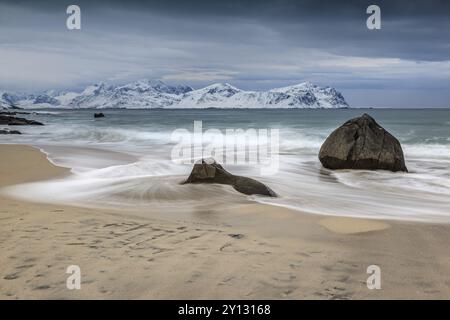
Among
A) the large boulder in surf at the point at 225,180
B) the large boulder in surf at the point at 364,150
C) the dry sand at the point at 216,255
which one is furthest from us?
the large boulder in surf at the point at 364,150

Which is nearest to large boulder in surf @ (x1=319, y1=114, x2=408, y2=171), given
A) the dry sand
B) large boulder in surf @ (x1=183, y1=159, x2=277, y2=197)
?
large boulder in surf @ (x1=183, y1=159, x2=277, y2=197)

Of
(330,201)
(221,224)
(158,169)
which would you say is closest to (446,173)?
(330,201)

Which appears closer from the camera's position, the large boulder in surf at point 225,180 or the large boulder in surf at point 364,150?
the large boulder in surf at point 225,180

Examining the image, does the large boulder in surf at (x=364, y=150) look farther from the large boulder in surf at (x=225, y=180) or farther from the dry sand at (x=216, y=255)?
the dry sand at (x=216, y=255)

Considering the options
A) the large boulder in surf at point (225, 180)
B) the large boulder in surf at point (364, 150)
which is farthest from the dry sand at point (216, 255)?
the large boulder in surf at point (364, 150)

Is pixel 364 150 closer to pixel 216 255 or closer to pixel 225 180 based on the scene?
pixel 225 180

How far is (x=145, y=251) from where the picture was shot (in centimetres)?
393

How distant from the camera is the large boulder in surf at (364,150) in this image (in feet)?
38.4

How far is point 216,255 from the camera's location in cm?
386

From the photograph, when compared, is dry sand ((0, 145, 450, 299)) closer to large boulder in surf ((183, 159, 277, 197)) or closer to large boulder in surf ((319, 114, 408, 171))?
large boulder in surf ((183, 159, 277, 197))

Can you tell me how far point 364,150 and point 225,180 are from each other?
578 cm

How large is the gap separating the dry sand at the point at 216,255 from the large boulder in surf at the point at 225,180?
157 cm

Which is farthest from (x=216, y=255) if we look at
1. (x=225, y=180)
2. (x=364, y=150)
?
(x=364, y=150)

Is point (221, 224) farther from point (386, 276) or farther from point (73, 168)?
point (73, 168)
